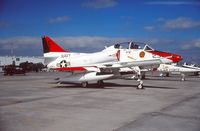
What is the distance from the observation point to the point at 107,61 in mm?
16875

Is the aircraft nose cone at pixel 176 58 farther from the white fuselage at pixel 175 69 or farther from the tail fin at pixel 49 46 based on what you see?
the white fuselage at pixel 175 69

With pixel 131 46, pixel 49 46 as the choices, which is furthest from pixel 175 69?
pixel 49 46

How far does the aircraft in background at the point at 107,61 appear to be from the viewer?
15.5 m

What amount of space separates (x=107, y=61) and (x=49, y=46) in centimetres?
550

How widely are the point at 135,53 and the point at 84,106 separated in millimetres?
8040

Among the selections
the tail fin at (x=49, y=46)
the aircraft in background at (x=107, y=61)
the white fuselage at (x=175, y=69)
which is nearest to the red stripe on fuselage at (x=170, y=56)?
the aircraft in background at (x=107, y=61)

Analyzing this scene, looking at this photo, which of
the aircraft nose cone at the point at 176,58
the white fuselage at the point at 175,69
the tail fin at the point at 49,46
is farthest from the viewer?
the white fuselage at the point at 175,69

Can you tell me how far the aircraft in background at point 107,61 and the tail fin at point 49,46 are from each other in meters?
0.65

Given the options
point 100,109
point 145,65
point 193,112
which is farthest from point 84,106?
point 145,65

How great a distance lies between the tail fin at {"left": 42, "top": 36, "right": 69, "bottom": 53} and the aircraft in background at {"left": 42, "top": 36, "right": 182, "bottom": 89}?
0.65 meters

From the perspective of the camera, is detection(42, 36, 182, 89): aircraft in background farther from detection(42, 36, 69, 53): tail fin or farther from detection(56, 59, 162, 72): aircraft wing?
detection(42, 36, 69, 53): tail fin

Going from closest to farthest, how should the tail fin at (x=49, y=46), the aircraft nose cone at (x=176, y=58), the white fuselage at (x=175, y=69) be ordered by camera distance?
the aircraft nose cone at (x=176, y=58) → the tail fin at (x=49, y=46) → the white fuselage at (x=175, y=69)

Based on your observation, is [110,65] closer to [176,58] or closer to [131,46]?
[131,46]

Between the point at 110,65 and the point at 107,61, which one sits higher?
the point at 107,61
